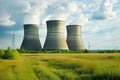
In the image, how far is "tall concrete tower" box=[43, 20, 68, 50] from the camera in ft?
156

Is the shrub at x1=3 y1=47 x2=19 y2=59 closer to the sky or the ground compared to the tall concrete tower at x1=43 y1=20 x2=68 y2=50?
closer to the ground

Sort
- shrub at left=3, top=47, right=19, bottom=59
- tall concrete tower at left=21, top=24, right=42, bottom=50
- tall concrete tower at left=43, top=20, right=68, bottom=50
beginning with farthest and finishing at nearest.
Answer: tall concrete tower at left=21, top=24, right=42, bottom=50
tall concrete tower at left=43, top=20, right=68, bottom=50
shrub at left=3, top=47, right=19, bottom=59

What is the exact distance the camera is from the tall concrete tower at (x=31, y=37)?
5172 cm

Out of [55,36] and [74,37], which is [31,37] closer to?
[55,36]

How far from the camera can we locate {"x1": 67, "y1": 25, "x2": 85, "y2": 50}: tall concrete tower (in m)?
51.7

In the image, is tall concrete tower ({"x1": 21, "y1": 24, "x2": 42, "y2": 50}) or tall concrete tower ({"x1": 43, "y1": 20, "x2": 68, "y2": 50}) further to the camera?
tall concrete tower ({"x1": 21, "y1": 24, "x2": 42, "y2": 50})

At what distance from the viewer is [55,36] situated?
4856 cm

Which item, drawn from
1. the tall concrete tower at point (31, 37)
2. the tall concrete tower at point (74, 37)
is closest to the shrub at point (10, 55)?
the tall concrete tower at point (31, 37)

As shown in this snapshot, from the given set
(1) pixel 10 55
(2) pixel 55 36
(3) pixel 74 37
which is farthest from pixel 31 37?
(1) pixel 10 55

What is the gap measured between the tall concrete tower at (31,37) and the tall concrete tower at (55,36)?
328 cm

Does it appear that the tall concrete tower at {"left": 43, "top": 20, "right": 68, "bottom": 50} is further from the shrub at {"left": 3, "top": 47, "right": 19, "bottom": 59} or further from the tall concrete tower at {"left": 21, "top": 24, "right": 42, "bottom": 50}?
the shrub at {"left": 3, "top": 47, "right": 19, "bottom": 59}

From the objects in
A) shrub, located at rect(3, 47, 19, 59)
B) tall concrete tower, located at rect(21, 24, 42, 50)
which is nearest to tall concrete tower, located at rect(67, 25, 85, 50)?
tall concrete tower, located at rect(21, 24, 42, 50)

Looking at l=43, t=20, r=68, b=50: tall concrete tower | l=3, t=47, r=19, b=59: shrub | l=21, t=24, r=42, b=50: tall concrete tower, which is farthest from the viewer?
l=21, t=24, r=42, b=50: tall concrete tower

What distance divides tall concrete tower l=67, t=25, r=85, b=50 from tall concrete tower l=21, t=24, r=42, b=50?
5611 millimetres
